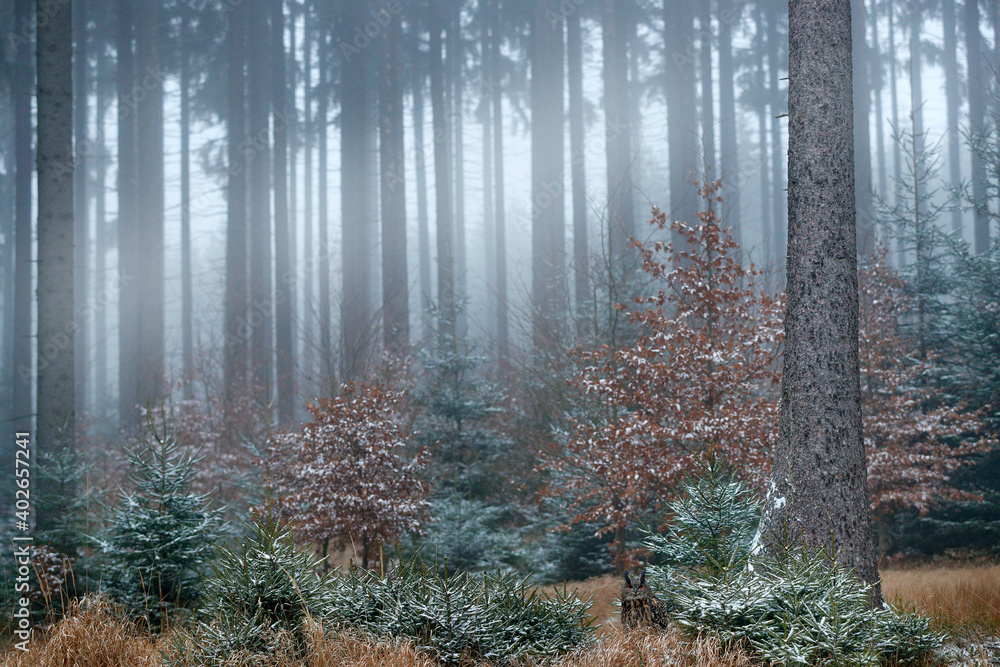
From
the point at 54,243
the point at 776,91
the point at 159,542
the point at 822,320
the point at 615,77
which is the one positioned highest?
the point at 776,91

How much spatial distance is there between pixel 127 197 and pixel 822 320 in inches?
1133

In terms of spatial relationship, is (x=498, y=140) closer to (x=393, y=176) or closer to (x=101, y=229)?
(x=393, y=176)

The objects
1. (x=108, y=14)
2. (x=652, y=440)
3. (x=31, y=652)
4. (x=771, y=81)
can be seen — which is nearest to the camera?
(x=31, y=652)

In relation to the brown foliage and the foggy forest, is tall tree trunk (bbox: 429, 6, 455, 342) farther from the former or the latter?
the brown foliage

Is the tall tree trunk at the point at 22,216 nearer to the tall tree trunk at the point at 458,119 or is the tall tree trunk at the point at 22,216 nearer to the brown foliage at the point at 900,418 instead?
the tall tree trunk at the point at 458,119

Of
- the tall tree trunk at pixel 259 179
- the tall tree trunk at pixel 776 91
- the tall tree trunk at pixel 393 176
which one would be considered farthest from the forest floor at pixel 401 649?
the tall tree trunk at pixel 776 91

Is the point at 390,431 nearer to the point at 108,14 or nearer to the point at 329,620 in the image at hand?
the point at 329,620

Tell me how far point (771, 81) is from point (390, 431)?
80.5 ft

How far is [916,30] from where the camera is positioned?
81.6 feet

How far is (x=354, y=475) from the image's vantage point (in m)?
9.18

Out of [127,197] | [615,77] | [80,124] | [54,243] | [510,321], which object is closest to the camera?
[54,243]

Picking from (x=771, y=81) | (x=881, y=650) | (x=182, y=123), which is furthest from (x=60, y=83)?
(x=771, y=81)

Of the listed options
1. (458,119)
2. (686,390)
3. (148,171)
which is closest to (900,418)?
(686,390)

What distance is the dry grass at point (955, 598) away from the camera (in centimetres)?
596
